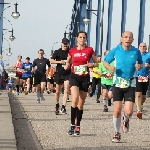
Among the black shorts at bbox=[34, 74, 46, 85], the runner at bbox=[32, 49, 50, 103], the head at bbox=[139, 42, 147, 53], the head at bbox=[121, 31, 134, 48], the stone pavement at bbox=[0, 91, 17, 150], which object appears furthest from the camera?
the black shorts at bbox=[34, 74, 46, 85]

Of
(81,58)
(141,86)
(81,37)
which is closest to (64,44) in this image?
(141,86)

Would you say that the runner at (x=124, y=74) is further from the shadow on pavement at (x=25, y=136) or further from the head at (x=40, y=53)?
the head at (x=40, y=53)

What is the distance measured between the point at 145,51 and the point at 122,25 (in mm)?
20920

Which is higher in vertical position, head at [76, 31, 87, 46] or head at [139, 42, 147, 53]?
head at [76, 31, 87, 46]

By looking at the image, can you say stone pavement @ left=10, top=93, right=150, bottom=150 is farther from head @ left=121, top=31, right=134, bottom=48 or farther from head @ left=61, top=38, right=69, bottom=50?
head @ left=61, top=38, right=69, bottom=50

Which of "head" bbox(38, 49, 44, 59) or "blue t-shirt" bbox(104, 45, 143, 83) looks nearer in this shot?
"blue t-shirt" bbox(104, 45, 143, 83)

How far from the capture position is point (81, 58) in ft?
30.3

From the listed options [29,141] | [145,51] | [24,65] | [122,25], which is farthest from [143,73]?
[122,25]

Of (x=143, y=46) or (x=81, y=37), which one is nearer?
(x=81, y=37)

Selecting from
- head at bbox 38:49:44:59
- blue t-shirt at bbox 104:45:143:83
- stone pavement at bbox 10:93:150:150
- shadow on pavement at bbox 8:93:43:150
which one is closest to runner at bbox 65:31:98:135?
stone pavement at bbox 10:93:150:150

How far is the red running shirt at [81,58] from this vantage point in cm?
922

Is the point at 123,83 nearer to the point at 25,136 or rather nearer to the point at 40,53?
the point at 25,136

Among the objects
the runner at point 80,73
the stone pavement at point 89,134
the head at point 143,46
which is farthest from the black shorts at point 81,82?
the head at point 143,46

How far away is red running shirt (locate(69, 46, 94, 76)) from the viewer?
9219 millimetres
